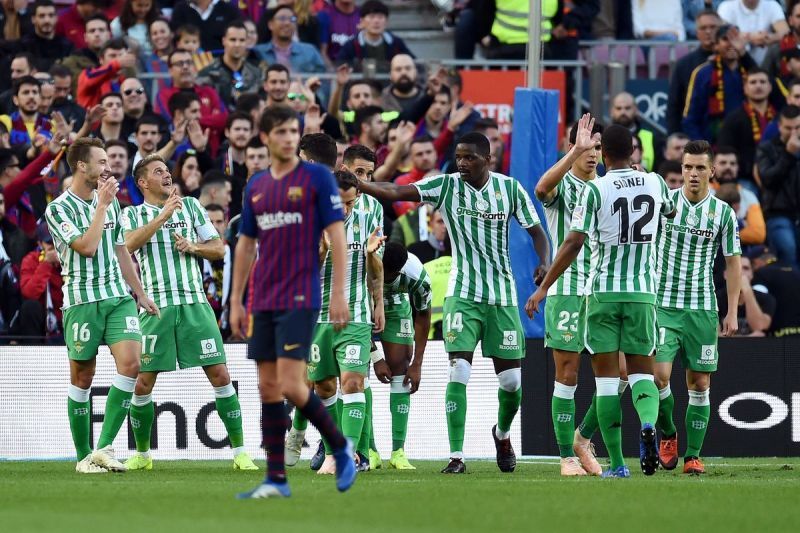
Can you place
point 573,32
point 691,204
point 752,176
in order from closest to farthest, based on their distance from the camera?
1. point 691,204
2. point 752,176
3. point 573,32

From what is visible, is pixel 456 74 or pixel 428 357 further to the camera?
pixel 456 74

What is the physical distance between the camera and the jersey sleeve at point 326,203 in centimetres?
893

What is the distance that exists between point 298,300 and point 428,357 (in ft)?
20.6

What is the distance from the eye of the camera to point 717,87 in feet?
62.7

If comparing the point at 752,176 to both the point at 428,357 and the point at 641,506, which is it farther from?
the point at 641,506

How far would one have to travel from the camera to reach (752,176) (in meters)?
18.8

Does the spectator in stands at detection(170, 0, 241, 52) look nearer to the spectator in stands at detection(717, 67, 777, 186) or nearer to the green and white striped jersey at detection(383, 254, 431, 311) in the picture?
the spectator in stands at detection(717, 67, 777, 186)

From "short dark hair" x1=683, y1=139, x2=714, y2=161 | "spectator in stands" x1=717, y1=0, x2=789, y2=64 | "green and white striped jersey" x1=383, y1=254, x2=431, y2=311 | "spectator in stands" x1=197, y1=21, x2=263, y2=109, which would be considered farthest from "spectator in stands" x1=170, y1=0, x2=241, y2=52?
"short dark hair" x1=683, y1=139, x2=714, y2=161

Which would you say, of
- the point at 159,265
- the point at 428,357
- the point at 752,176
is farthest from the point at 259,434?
the point at 752,176

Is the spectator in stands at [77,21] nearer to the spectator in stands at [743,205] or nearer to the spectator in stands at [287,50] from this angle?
the spectator in stands at [287,50]

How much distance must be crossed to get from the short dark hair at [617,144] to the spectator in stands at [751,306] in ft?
17.7

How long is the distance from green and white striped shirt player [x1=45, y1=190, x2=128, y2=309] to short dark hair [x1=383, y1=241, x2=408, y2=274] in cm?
214

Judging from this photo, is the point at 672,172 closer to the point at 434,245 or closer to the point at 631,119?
the point at 631,119

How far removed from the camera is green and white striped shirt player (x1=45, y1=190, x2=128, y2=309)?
1175cm
